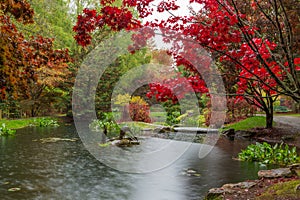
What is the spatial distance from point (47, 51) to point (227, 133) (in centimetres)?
866

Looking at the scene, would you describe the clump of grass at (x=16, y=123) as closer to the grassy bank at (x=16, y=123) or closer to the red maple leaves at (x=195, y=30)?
the grassy bank at (x=16, y=123)

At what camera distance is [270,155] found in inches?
282

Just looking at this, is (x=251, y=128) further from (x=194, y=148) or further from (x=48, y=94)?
(x=48, y=94)

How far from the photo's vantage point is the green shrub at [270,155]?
6.82 m

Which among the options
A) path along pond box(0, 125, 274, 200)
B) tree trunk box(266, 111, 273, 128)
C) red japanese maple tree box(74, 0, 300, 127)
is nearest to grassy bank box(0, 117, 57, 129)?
path along pond box(0, 125, 274, 200)

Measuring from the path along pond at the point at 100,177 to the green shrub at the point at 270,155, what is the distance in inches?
15.2

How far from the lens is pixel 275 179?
4.71 metres

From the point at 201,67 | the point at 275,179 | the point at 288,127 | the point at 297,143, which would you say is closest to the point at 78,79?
the point at 288,127

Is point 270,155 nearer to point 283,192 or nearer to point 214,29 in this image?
point 283,192

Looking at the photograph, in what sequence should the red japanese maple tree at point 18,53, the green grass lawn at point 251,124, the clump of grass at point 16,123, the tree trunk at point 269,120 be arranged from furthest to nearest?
1. the clump of grass at point 16,123
2. the green grass lawn at point 251,124
3. the tree trunk at point 269,120
4. the red japanese maple tree at point 18,53

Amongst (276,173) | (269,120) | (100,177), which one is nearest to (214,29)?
(276,173)

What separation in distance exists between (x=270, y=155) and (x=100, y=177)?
3.97 m

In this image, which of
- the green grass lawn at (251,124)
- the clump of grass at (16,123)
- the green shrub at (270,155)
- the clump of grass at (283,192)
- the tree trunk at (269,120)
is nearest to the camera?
the clump of grass at (283,192)

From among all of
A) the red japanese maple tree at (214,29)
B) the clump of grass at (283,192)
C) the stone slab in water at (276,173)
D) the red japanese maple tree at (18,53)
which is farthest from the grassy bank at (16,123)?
the clump of grass at (283,192)
